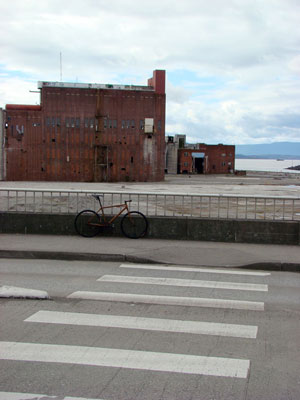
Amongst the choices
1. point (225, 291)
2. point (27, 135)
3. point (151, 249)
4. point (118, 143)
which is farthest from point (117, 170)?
point (225, 291)

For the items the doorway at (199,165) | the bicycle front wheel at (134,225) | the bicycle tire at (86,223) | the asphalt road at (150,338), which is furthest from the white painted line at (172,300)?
the doorway at (199,165)

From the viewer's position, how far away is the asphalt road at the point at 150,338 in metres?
4.67

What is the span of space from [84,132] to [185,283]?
4298 centimetres

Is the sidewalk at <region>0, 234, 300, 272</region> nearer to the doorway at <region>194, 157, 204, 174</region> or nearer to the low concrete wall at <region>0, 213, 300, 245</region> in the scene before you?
the low concrete wall at <region>0, 213, 300, 245</region>

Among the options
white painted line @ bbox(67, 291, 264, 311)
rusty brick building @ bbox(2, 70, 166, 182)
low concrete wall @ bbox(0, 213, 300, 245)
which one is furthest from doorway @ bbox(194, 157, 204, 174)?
white painted line @ bbox(67, 291, 264, 311)

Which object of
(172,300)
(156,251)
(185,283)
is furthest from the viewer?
(156,251)

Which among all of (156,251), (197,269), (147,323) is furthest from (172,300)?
(156,251)

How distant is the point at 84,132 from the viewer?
166 ft

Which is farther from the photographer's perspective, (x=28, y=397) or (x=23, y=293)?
(x=23, y=293)

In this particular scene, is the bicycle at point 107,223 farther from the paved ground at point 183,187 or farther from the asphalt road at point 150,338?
the paved ground at point 183,187

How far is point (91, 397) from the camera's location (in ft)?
14.5

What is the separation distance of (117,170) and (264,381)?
155 feet

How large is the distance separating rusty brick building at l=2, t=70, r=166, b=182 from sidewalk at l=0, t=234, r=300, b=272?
38058 mm

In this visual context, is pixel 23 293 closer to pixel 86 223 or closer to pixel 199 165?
pixel 86 223
